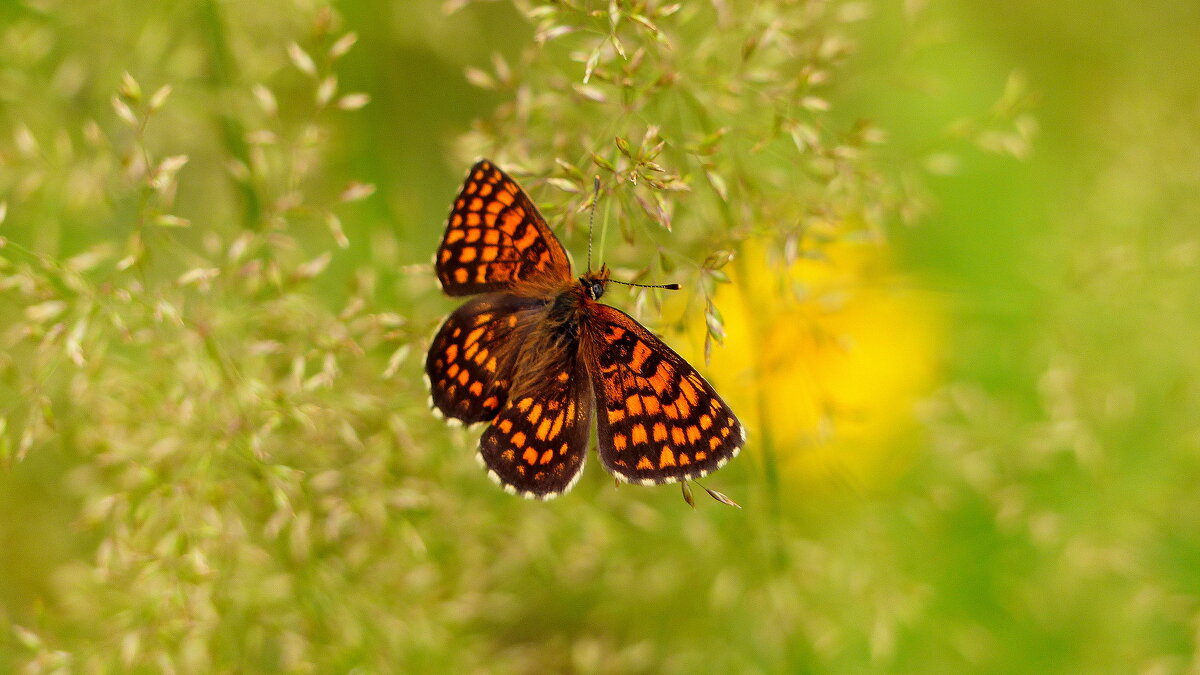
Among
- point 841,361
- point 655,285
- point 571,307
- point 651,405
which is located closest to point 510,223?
point 571,307

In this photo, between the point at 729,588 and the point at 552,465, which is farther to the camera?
the point at 729,588

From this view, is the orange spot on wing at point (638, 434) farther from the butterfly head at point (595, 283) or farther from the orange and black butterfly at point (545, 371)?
the butterfly head at point (595, 283)

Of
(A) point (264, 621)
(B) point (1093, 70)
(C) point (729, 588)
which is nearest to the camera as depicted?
(A) point (264, 621)

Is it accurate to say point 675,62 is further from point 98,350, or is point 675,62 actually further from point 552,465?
point 98,350

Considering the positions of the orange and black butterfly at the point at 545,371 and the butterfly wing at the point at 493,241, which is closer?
the orange and black butterfly at the point at 545,371

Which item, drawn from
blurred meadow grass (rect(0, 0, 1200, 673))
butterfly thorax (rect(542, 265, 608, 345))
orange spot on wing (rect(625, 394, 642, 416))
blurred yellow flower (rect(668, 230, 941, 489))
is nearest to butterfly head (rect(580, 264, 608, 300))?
butterfly thorax (rect(542, 265, 608, 345))

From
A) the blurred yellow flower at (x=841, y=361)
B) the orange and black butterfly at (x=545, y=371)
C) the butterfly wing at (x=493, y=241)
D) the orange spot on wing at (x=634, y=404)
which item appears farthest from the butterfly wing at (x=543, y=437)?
the blurred yellow flower at (x=841, y=361)

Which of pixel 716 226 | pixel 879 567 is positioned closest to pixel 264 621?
pixel 716 226

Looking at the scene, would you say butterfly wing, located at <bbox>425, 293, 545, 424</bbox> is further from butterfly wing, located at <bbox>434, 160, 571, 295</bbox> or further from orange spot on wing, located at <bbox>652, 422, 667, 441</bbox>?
orange spot on wing, located at <bbox>652, 422, 667, 441</bbox>
